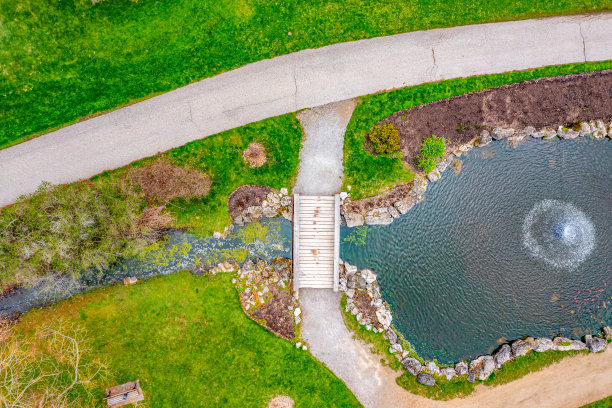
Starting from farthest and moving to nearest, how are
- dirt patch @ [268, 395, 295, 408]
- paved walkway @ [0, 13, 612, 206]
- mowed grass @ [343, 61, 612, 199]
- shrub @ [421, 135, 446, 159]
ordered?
shrub @ [421, 135, 446, 159]
mowed grass @ [343, 61, 612, 199]
dirt patch @ [268, 395, 295, 408]
paved walkway @ [0, 13, 612, 206]

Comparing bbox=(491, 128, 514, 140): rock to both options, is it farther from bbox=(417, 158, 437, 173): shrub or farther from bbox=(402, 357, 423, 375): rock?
bbox=(402, 357, 423, 375): rock

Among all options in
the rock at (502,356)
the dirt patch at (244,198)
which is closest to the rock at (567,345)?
the rock at (502,356)

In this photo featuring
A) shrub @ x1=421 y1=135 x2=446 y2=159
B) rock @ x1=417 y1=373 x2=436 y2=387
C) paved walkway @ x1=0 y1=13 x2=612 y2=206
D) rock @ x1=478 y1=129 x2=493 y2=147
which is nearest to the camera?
paved walkway @ x1=0 y1=13 x2=612 y2=206

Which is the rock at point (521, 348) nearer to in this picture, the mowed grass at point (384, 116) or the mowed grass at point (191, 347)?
the mowed grass at point (191, 347)

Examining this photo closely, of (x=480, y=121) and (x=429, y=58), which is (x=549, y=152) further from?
(x=429, y=58)

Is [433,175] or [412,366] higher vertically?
[433,175]

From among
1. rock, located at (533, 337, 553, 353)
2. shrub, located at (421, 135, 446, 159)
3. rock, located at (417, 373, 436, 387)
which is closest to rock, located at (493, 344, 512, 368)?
rock, located at (533, 337, 553, 353)

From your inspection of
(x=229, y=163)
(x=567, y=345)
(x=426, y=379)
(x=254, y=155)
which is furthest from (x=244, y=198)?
(x=567, y=345)

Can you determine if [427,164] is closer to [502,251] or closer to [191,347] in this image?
[502,251]
